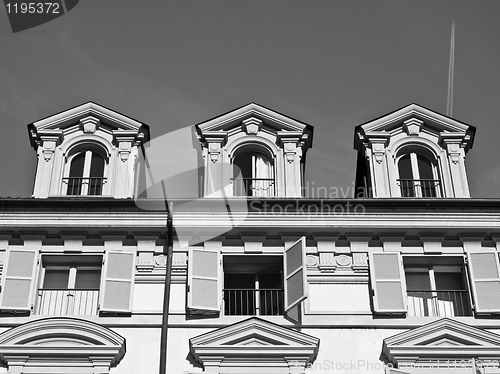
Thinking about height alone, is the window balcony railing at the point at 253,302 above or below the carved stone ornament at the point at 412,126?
below

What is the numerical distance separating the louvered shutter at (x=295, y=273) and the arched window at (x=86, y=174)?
5308mm

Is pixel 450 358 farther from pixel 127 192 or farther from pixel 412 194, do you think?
pixel 127 192

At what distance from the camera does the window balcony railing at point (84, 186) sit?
910 inches

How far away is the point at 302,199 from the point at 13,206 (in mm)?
7247

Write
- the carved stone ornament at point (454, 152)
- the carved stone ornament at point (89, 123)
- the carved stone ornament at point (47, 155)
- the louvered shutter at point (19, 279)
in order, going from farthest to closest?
the carved stone ornament at point (89, 123) → the carved stone ornament at point (454, 152) → the carved stone ornament at point (47, 155) → the louvered shutter at point (19, 279)

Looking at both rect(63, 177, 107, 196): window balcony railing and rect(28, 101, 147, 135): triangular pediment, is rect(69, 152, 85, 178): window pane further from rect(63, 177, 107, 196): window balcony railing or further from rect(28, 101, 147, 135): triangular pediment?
rect(28, 101, 147, 135): triangular pediment

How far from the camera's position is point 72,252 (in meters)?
21.8

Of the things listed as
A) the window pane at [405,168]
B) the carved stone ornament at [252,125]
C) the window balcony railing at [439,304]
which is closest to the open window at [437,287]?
the window balcony railing at [439,304]

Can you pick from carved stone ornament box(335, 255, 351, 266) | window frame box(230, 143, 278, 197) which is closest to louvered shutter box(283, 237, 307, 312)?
carved stone ornament box(335, 255, 351, 266)

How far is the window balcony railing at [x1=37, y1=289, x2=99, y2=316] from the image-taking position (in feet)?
69.2

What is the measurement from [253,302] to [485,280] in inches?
223

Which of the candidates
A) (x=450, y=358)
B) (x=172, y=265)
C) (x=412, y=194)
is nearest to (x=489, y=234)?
(x=412, y=194)

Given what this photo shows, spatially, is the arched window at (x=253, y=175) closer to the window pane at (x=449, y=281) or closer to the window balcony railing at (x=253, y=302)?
the window balcony railing at (x=253, y=302)

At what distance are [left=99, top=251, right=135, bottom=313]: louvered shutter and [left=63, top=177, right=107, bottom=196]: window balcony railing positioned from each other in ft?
7.08
